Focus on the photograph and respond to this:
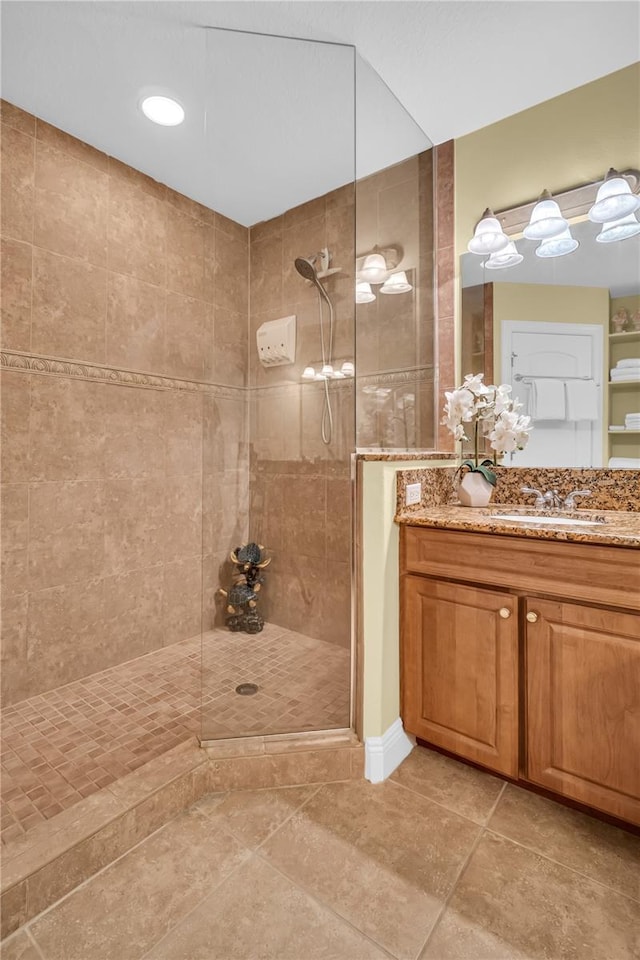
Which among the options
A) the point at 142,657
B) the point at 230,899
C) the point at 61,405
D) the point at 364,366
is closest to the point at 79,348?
the point at 61,405

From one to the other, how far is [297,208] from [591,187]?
1.18 metres

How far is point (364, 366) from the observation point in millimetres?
2043

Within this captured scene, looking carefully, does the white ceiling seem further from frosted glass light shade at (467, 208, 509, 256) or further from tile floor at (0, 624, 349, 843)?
tile floor at (0, 624, 349, 843)

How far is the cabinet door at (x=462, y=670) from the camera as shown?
4.86 feet

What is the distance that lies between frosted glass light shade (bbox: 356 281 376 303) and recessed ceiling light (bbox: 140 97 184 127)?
1.04 meters

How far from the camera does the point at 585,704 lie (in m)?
1.34

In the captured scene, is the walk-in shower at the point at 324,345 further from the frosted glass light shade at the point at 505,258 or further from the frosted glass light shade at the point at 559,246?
the frosted glass light shade at the point at 559,246

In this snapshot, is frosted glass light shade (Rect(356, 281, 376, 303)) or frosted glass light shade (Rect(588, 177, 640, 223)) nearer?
frosted glass light shade (Rect(588, 177, 640, 223))

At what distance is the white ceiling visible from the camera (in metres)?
1.58

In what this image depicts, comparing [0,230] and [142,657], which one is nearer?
[0,230]

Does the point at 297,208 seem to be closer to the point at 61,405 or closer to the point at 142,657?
the point at 61,405

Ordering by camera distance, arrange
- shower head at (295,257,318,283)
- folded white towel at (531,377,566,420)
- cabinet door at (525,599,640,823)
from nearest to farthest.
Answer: cabinet door at (525,599,640,823), shower head at (295,257,318,283), folded white towel at (531,377,566,420)

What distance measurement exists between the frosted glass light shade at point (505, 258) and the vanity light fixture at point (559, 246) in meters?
0.08

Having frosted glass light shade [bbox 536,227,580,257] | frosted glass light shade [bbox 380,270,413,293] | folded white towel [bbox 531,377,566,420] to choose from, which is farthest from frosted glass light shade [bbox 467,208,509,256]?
folded white towel [bbox 531,377,566,420]
